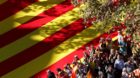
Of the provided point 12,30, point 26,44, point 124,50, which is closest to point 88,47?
point 124,50

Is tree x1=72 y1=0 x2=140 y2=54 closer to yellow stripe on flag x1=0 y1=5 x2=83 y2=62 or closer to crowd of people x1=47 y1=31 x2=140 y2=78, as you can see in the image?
crowd of people x1=47 y1=31 x2=140 y2=78

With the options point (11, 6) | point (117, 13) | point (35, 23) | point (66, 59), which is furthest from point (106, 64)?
point (11, 6)

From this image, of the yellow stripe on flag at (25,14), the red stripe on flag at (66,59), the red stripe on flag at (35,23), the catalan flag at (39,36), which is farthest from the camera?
the yellow stripe on flag at (25,14)

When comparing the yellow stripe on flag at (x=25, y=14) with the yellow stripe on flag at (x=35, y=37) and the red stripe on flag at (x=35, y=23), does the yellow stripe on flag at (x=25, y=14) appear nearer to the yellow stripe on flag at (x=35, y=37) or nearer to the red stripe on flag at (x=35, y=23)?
the red stripe on flag at (x=35, y=23)

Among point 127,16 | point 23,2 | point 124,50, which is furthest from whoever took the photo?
point 23,2

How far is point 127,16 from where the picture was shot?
11.1 metres

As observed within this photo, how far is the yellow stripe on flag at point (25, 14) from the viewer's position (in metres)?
16.5

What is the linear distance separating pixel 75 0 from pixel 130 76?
3.44 metres

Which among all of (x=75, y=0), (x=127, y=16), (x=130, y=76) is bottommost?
(x=130, y=76)

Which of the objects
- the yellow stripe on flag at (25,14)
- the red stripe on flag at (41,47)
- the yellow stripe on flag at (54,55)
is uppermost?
the yellow stripe on flag at (25,14)

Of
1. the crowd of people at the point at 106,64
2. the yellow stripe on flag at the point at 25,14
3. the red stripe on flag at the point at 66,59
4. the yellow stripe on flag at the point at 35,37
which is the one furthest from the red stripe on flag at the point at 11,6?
the crowd of people at the point at 106,64

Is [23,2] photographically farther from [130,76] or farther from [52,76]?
[130,76]

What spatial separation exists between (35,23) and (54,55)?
212cm

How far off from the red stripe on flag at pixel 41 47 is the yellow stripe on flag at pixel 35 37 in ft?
0.60
